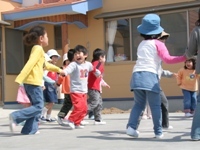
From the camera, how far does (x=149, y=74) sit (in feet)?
18.1

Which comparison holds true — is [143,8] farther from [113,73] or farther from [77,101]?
[77,101]

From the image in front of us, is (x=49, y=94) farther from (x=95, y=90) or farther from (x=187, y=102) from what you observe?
(x=187, y=102)

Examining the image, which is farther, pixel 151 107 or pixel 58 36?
pixel 58 36

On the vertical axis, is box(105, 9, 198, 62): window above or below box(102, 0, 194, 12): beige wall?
below

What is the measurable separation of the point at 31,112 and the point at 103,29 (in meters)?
8.02

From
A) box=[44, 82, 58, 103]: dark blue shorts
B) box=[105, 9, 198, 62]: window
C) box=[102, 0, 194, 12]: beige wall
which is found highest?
box=[102, 0, 194, 12]: beige wall

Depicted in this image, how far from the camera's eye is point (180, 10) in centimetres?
1267

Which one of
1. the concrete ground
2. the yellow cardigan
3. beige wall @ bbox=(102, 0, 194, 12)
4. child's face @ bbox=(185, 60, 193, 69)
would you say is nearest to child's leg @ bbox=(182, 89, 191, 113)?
child's face @ bbox=(185, 60, 193, 69)

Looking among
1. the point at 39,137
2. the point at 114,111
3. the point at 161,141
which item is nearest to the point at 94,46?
the point at 114,111

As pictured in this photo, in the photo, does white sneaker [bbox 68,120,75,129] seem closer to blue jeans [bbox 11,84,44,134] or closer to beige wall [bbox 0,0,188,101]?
blue jeans [bbox 11,84,44,134]

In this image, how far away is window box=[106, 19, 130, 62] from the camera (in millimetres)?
13648

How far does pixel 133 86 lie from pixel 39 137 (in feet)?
5.34

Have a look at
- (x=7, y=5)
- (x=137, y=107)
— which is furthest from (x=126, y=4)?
(x=137, y=107)

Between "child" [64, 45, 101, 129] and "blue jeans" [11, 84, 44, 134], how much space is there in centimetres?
79
